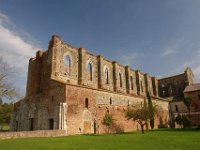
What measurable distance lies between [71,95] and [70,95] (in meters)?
0.15

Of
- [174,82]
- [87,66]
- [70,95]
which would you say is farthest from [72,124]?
[174,82]

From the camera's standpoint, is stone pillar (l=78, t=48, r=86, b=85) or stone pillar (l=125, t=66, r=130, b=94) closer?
stone pillar (l=78, t=48, r=86, b=85)

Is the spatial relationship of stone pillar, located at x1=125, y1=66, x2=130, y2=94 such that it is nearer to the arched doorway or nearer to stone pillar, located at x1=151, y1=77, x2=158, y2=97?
stone pillar, located at x1=151, y1=77, x2=158, y2=97

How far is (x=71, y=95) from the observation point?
72.4ft

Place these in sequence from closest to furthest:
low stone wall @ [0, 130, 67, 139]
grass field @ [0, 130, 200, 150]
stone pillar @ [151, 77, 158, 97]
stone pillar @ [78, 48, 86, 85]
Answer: grass field @ [0, 130, 200, 150], low stone wall @ [0, 130, 67, 139], stone pillar @ [78, 48, 86, 85], stone pillar @ [151, 77, 158, 97]

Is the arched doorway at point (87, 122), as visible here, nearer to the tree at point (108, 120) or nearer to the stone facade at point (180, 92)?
the tree at point (108, 120)

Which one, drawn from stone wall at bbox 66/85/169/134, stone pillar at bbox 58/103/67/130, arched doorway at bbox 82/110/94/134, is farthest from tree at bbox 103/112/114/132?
stone pillar at bbox 58/103/67/130

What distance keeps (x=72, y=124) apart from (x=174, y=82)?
36612 mm

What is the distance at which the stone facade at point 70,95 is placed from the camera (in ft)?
72.0

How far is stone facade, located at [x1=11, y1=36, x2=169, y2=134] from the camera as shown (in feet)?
72.0

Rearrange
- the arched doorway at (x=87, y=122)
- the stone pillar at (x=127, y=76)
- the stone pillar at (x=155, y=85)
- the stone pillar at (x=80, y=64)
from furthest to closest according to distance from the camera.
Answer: the stone pillar at (x=155, y=85), the stone pillar at (x=127, y=76), the stone pillar at (x=80, y=64), the arched doorway at (x=87, y=122)

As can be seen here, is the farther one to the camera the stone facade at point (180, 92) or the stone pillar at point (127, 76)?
the stone pillar at point (127, 76)

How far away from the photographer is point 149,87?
4600 centimetres

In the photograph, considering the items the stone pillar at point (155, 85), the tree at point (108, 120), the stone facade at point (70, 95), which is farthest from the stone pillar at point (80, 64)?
the stone pillar at point (155, 85)
